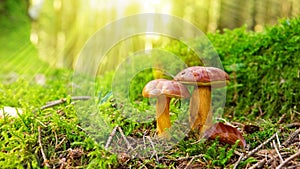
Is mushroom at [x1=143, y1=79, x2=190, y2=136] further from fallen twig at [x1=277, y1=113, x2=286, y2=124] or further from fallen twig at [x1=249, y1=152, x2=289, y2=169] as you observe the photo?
fallen twig at [x1=277, y1=113, x2=286, y2=124]

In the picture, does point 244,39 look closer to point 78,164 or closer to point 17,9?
point 78,164

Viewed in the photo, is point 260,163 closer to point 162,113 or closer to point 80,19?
point 162,113

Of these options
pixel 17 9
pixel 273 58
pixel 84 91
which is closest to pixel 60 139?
pixel 84 91

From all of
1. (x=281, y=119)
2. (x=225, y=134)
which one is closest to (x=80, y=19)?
(x=281, y=119)

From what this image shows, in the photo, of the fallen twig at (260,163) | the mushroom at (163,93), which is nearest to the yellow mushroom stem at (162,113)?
the mushroom at (163,93)

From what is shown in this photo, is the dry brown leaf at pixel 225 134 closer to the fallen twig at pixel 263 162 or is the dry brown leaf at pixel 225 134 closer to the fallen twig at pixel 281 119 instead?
the fallen twig at pixel 263 162

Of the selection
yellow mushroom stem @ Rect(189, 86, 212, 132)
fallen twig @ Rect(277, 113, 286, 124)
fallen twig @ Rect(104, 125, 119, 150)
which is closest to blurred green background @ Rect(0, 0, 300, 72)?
fallen twig @ Rect(277, 113, 286, 124)
